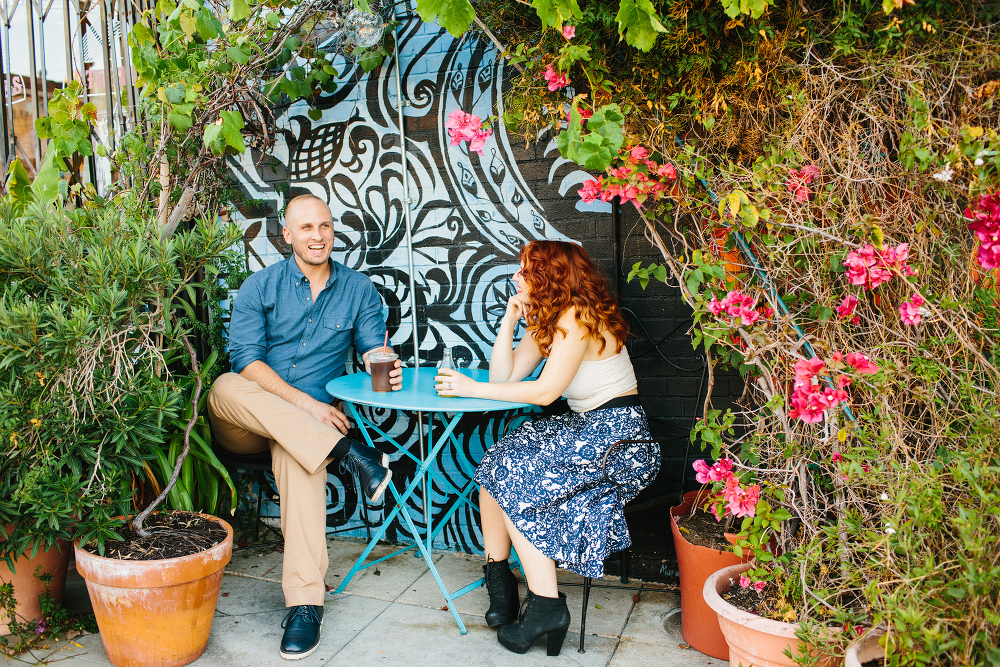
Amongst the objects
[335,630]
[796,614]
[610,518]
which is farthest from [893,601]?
[335,630]

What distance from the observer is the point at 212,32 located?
8.97 ft

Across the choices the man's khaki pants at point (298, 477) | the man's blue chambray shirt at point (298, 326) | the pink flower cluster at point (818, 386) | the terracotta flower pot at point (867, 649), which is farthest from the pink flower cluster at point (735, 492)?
the man's blue chambray shirt at point (298, 326)

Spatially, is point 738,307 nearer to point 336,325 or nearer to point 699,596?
point 699,596

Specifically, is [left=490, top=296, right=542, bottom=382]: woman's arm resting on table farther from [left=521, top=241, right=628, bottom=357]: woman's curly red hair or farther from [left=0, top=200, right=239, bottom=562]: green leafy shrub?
[left=0, top=200, right=239, bottom=562]: green leafy shrub

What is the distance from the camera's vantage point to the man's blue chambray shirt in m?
3.01

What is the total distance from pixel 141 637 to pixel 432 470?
1408mm

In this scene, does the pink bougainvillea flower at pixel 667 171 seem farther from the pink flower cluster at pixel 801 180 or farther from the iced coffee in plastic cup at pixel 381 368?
the iced coffee in plastic cup at pixel 381 368

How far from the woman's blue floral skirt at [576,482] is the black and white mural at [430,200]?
70cm

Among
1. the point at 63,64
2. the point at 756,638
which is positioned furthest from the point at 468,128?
the point at 63,64

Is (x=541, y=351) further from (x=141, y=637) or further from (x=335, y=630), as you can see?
(x=141, y=637)

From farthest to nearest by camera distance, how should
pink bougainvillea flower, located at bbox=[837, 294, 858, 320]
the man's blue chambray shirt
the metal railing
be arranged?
the metal railing
the man's blue chambray shirt
pink bougainvillea flower, located at bbox=[837, 294, 858, 320]

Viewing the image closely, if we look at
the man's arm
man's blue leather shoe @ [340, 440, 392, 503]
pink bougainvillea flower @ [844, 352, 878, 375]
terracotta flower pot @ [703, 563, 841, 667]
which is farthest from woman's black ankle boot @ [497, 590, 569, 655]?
pink bougainvillea flower @ [844, 352, 878, 375]

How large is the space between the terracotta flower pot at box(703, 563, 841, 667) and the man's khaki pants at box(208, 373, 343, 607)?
1459 mm

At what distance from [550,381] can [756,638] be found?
103cm
